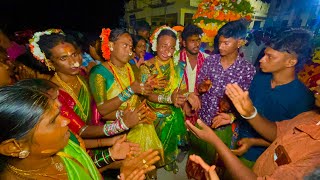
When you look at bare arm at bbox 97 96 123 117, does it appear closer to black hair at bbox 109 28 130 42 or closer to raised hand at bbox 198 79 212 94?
black hair at bbox 109 28 130 42

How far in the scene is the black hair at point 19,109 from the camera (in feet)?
3.51

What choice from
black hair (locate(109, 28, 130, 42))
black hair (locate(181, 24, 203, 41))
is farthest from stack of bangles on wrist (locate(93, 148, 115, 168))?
black hair (locate(181, 24, 203, 41))

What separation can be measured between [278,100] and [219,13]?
277 cm

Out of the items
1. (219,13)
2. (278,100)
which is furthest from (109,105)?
(219,13)

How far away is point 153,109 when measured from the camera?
344 centimetres

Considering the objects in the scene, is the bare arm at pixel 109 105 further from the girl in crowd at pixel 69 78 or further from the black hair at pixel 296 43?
the black hair at pixel 296 43

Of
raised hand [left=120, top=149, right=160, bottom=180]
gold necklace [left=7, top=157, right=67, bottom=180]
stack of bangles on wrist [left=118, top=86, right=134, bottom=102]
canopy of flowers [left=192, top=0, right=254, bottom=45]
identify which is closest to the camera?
gold necklace [left=7, top=157, right=67, bottom=180]

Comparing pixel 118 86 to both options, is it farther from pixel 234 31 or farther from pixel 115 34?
pixel 234 31

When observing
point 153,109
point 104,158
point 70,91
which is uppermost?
point 70,91

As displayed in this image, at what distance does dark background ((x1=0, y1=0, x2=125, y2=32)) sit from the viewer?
1106cm

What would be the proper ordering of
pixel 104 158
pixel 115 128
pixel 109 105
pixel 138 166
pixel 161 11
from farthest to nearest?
pixel 161 11 → pixel 109 105 → pixel 115 128 → pixel 104 158 → pixel 138 166

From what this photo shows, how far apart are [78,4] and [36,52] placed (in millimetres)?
12016

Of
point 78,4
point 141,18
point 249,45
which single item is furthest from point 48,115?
point 141,18

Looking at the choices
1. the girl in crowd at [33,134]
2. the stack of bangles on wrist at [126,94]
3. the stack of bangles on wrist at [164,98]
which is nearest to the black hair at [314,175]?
the girl in crowd at [33,134]
